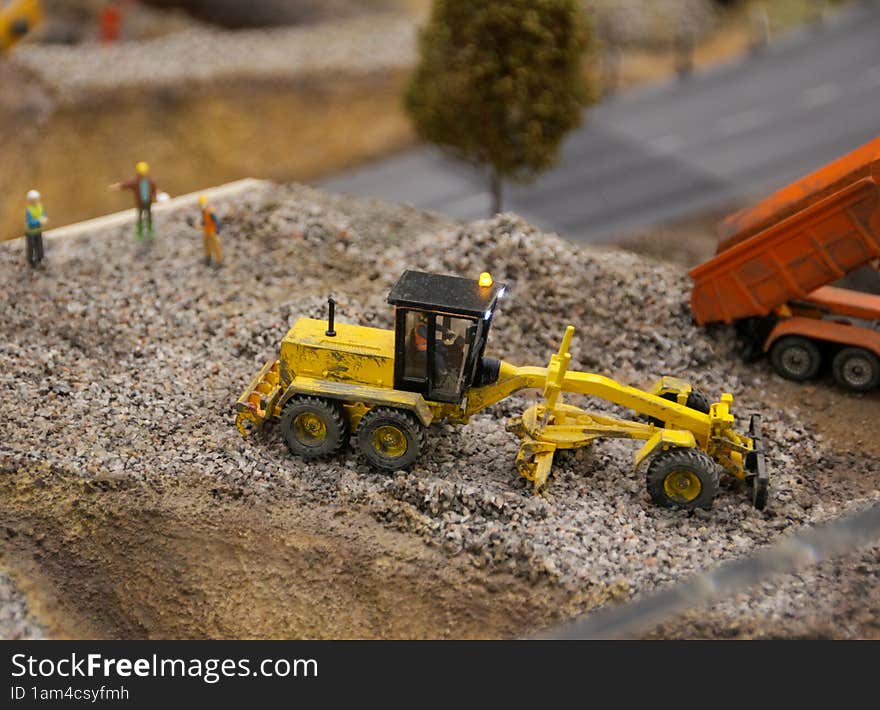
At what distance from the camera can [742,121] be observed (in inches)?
1125

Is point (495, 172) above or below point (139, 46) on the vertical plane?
below

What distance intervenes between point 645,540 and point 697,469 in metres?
0.95

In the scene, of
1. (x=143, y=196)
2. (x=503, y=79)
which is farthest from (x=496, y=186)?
(x=143, y=196)

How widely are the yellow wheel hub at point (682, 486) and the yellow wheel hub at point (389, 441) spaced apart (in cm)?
289

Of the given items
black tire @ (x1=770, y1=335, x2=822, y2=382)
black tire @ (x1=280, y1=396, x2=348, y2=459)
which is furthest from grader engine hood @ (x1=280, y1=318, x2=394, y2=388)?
black tire @ (x1=770, y1=335, x2=822, y2=382)

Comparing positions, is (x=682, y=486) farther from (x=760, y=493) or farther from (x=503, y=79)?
(x=503, y=79)

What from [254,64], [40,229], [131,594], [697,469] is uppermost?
[254,64]

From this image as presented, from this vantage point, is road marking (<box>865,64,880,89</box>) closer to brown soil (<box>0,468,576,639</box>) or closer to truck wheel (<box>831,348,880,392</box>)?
truck wheel (<box>831,348,880,392</box>)

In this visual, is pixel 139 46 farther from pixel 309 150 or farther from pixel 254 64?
pixel 309 150

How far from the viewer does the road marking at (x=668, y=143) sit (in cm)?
2758

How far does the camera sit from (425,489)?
497 inches

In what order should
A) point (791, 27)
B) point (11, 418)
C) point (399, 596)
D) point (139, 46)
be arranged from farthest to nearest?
point (791, 27)
point (139, 46)
point (11, 418)
point (399, 596)

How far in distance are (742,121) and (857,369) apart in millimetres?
14390

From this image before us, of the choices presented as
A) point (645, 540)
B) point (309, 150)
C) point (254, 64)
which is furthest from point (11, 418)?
point (254, 64)
